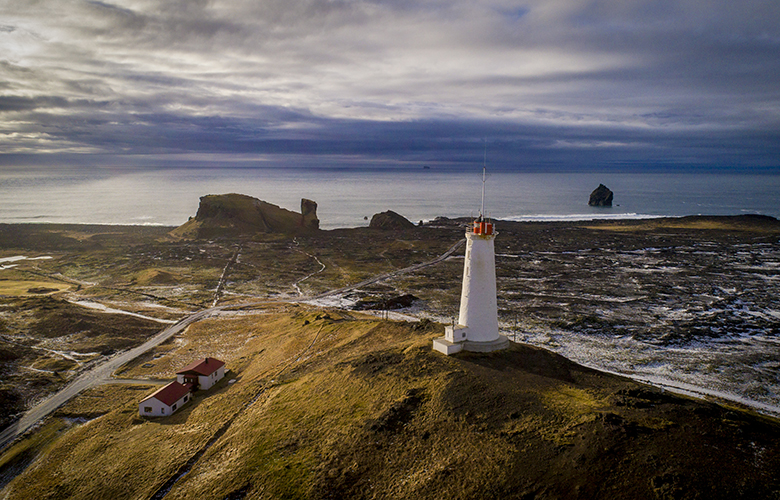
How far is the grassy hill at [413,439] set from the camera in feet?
58.2

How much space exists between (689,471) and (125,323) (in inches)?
2240

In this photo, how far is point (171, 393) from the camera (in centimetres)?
3206

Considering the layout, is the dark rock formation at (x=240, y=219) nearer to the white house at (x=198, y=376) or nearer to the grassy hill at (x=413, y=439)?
the white house at (x=198, y=376)

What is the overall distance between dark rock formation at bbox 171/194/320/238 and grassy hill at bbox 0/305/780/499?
10025cm

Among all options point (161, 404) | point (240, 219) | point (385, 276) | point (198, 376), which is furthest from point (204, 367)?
point (240, 219)

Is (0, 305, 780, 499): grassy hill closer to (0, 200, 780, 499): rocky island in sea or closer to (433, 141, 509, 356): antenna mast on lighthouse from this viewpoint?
(0, 200, 780, 499): rocky island in sea

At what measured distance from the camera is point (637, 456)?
18.0 m

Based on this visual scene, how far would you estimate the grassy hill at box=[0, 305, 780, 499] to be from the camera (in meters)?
17.7

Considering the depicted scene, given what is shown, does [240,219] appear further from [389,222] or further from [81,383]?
[81,383]

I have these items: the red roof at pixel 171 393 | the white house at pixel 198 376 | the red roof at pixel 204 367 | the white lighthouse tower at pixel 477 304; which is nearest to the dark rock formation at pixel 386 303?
the red roof at pixel 204 367

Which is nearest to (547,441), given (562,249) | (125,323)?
(125,323)

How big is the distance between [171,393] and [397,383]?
1716 centimetres

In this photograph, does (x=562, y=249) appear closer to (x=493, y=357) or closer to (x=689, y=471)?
(x=493, y=357)

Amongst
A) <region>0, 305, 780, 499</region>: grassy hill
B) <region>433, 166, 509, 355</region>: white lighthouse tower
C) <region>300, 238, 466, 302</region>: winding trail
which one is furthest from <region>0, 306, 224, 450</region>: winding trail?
<region>433, 166, 509, 355</region>: white lighthouse tower
